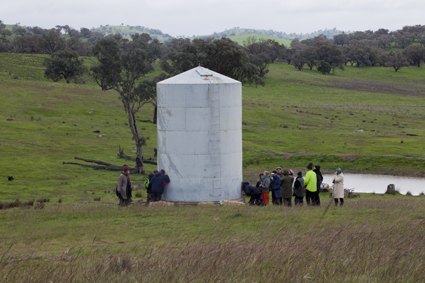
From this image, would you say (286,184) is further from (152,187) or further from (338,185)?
(152,187)

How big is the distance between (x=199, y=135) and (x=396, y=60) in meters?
146

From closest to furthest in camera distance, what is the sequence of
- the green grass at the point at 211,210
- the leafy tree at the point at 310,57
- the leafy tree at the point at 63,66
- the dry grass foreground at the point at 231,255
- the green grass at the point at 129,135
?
the dry grass foreground at the point at 231,255 < the green grass at the point at 211,210 < the green grass at the point at 129,135 < the leafy tree at the point at 63,66 < the leafy tree at the point at 310,57

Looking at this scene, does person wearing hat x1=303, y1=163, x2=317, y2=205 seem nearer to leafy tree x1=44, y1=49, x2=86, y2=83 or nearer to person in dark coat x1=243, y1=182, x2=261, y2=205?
person in dark coat x1=243, y1=182, x2=261, y2=205

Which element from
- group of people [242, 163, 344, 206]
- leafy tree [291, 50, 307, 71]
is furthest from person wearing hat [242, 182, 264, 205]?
leafy tree [291, 50, 307, 71]

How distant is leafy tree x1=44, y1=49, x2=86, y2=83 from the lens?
3071 inches

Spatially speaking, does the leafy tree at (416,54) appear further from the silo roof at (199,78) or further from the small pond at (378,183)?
the silo roof at (199,78)

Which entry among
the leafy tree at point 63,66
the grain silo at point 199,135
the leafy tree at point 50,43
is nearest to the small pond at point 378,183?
the grain silo at point 199,135

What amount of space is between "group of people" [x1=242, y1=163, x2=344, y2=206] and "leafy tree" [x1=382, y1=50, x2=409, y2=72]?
137464mm

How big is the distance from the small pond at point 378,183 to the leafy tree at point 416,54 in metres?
128

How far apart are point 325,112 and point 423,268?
2695 inches

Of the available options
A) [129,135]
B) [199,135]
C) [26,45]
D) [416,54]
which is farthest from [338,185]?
[416,54]

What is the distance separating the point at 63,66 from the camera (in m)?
79.1

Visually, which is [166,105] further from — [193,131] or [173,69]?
[173,69]

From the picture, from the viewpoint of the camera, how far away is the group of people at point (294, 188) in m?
18.2
